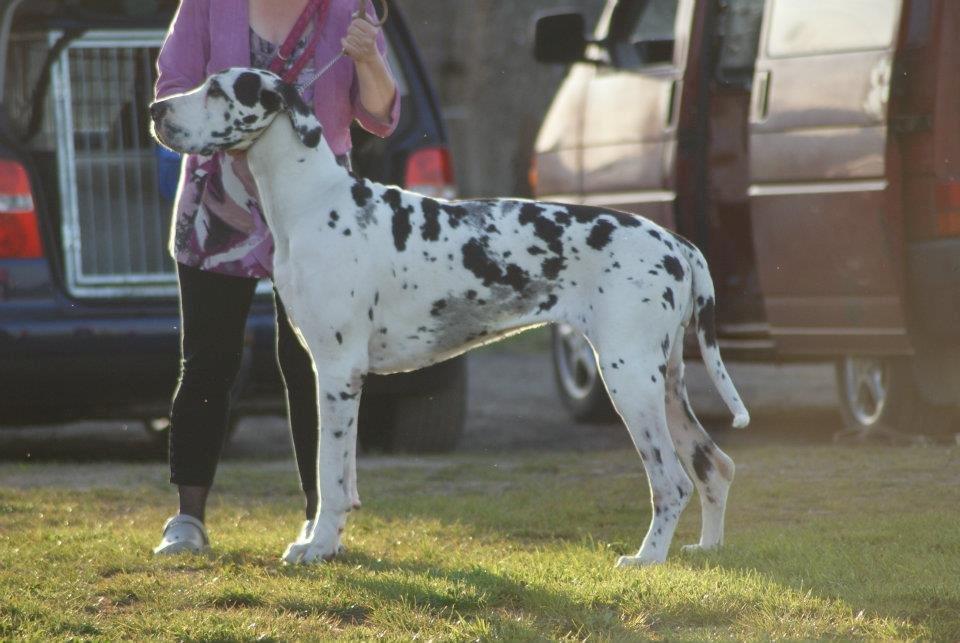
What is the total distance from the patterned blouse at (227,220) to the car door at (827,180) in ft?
9.41

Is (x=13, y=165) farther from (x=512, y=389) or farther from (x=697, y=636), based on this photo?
(x=512, y=389)

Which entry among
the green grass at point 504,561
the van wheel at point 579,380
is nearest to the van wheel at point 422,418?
the green grass at point 504,561

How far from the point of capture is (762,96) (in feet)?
26.1

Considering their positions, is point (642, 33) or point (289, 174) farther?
point (642, 33)

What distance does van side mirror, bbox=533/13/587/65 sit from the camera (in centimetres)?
906

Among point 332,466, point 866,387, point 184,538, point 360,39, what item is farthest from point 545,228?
point 866,387

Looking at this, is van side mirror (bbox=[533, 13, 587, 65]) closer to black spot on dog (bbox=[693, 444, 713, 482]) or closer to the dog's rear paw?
black spot on dog (bbox=[693, 444, 713, 482])

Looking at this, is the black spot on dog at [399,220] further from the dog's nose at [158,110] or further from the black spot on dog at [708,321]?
the black spot on dog at [708,321]

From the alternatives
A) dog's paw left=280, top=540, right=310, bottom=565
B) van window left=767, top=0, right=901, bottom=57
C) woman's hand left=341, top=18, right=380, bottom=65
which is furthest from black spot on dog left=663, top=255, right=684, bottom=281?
van window left=767, top=0, right=901, bottom=57

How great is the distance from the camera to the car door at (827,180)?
734 centimetres

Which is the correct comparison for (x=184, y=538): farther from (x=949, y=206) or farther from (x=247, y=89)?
(x=949, y=206)

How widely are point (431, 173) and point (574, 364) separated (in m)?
2.55

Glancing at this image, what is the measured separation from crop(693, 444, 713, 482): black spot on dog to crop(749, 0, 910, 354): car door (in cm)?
207

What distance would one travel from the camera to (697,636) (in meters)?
4.42
